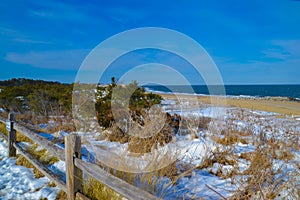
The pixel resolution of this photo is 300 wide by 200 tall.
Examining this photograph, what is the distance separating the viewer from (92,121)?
8070 millimetres

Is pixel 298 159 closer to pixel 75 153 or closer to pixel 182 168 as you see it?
pixel 182 168

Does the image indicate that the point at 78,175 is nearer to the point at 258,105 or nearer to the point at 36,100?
the point at 36,100

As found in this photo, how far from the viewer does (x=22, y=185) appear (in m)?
4.19

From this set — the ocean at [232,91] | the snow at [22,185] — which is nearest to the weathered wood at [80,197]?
the snow at [22,185]

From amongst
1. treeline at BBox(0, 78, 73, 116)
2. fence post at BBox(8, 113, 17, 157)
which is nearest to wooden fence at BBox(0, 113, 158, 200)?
fence post at BBox(8, 113, 17, 157)

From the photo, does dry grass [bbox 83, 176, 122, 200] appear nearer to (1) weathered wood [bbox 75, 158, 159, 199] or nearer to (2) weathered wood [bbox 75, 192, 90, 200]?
(2) weathered wood [bbox 75, 192, 90, 200]

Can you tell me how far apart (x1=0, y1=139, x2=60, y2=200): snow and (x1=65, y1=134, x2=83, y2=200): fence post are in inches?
27.4

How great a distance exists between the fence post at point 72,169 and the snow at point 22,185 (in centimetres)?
70

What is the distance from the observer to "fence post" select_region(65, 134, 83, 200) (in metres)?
3.19

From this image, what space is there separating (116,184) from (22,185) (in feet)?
8.57

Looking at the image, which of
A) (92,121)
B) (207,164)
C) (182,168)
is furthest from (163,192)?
(92,121)

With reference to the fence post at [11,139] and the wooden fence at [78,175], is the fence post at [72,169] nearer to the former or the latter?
the wooden fence at [78,175]

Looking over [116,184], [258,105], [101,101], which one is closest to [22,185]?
[116,184]

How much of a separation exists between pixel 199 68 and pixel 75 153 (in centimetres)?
327
